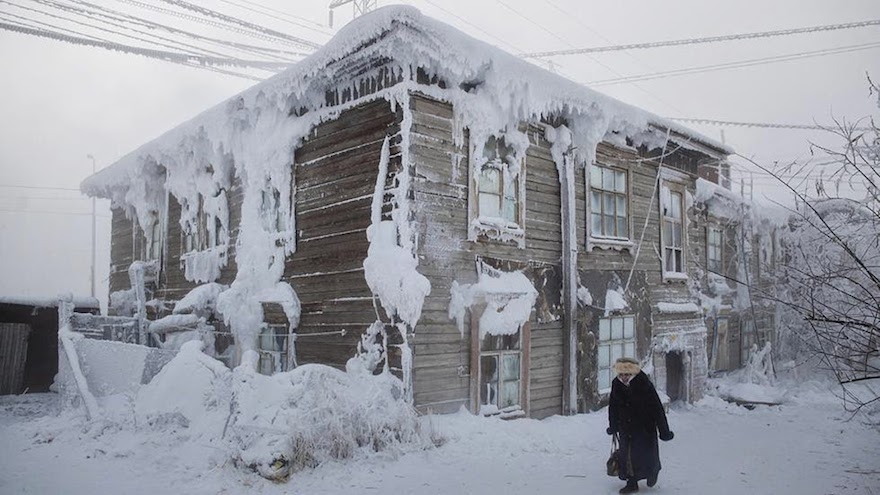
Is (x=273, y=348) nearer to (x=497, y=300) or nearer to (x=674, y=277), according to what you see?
(x=497, y=300)

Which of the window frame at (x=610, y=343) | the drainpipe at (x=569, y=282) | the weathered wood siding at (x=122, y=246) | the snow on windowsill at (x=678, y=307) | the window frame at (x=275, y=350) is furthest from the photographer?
the weathered wood siding at (x=122, y=246)

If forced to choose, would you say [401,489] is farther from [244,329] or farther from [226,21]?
[226,21]

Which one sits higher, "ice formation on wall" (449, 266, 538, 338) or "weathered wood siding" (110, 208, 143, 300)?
"weathered wood siding" (110, 208, 143, 300)

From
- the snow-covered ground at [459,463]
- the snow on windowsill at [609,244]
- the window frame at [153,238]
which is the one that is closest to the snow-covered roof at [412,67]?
the snow on windowsill at [609,244]

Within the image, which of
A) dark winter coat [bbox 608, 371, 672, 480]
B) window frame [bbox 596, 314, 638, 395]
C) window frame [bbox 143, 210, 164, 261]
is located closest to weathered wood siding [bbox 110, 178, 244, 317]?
window frame [bbox 143, 210, 164, 261]

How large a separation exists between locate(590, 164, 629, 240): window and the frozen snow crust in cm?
623

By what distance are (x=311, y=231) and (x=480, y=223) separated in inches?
120

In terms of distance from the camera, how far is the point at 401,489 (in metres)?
6.62

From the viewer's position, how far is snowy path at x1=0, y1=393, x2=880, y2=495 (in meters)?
6.77

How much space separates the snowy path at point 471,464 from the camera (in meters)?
6.77

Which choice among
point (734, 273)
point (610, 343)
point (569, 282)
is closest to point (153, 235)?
point (569, 282)

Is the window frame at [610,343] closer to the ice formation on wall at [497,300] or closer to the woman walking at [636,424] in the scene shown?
the ice formation on wall at [497,300]

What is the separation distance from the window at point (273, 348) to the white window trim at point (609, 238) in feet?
20.4

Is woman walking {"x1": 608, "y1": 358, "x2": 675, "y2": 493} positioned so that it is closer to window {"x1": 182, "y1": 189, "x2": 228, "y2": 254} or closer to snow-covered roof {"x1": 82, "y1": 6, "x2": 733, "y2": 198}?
snow-covered roof {"x1": 82, "y1": 6, "x2": 733, "y2": 198}
